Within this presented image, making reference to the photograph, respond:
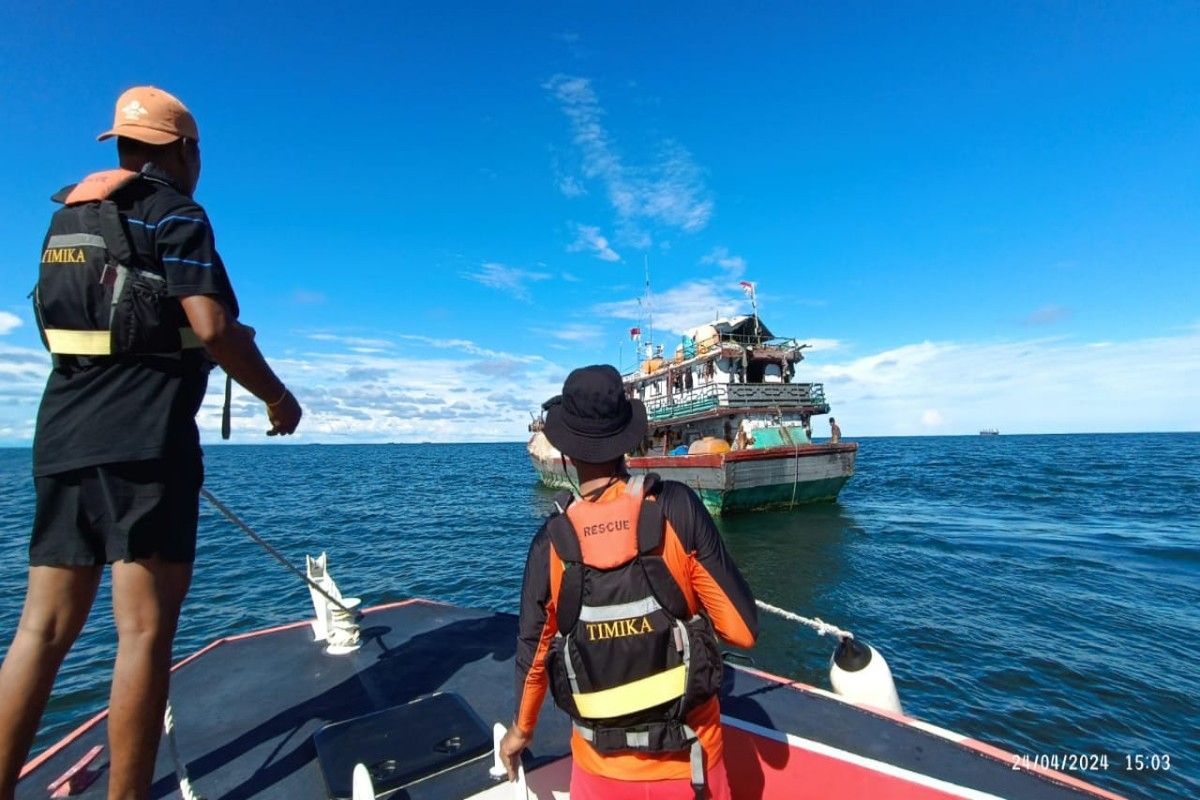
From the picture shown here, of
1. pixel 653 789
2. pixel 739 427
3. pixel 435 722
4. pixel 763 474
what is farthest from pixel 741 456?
pixel 653 789

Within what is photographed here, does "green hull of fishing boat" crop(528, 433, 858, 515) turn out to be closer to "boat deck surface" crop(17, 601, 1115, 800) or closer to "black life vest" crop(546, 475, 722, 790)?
"boat deck surface" crop(17, 601, 1115, 800)

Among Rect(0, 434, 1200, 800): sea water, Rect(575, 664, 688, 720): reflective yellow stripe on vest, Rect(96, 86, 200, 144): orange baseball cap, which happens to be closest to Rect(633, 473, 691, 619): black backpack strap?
Rect(575, 664, 688, 720): reflective yellow stripe on vest

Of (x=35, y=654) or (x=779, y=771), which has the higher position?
(x=35, y=654)

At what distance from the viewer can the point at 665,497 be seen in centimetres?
198

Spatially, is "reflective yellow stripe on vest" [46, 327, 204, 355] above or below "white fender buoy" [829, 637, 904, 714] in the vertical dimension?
above

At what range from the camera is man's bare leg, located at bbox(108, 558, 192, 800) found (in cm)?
183

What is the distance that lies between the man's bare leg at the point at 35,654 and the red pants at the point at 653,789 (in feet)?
6.17

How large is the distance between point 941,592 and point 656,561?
1251 centimetres

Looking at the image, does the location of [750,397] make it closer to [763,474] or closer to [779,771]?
[763,474]

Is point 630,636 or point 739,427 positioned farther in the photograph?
point 739,427

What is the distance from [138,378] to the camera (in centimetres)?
184

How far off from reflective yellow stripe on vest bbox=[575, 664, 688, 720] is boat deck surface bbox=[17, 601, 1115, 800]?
110 cm

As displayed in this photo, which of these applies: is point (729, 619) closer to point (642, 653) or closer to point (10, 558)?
point (642, 653)

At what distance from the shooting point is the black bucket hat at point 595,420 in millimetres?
1985
